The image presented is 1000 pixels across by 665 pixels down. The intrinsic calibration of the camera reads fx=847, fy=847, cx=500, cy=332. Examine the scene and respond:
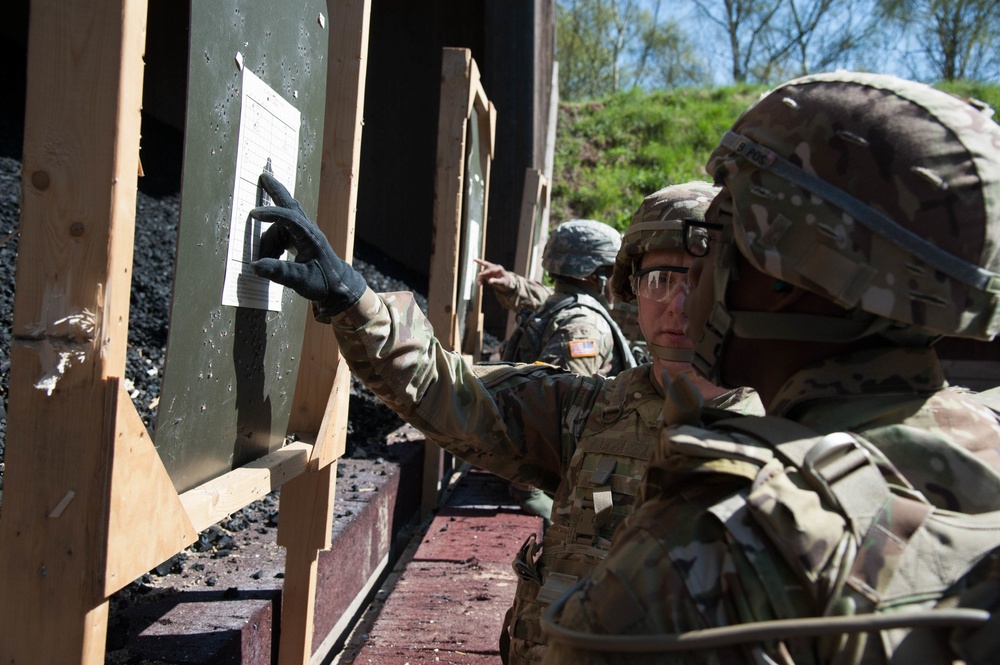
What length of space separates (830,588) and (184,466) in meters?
1.34

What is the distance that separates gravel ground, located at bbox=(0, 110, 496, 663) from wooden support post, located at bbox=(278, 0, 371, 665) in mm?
331

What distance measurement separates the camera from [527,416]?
7.06 feet

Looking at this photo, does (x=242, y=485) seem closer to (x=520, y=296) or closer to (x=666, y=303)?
(x=666, y=303)

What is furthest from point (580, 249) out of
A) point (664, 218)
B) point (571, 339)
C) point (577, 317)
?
point (664, 218)

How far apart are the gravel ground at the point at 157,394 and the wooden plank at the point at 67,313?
159mm

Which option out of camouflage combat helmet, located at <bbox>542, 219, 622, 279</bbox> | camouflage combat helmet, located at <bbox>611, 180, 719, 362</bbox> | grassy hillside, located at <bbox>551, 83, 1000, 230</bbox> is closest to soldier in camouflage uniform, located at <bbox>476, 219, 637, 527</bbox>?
camouflage combat helmet, located at <bbox>542, 219, 622, 279</bbox>

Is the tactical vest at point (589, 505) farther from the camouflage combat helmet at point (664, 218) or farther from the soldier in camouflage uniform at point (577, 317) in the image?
the soldier in camouflage uniform at point (577, 317)

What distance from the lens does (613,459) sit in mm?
1990

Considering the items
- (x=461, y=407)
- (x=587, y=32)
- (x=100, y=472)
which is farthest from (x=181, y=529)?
(x=587, y=32)

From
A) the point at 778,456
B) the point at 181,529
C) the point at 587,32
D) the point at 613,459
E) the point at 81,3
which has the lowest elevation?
the point at 181,529

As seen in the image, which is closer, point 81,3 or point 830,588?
point 830,588

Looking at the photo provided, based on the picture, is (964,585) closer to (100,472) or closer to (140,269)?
(100,472)

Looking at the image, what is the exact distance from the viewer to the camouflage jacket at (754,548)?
101 centimetres

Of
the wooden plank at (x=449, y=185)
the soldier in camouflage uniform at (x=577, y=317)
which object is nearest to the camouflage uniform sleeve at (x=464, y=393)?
the soldier in camouflage uniform at (x=577, y=317)
